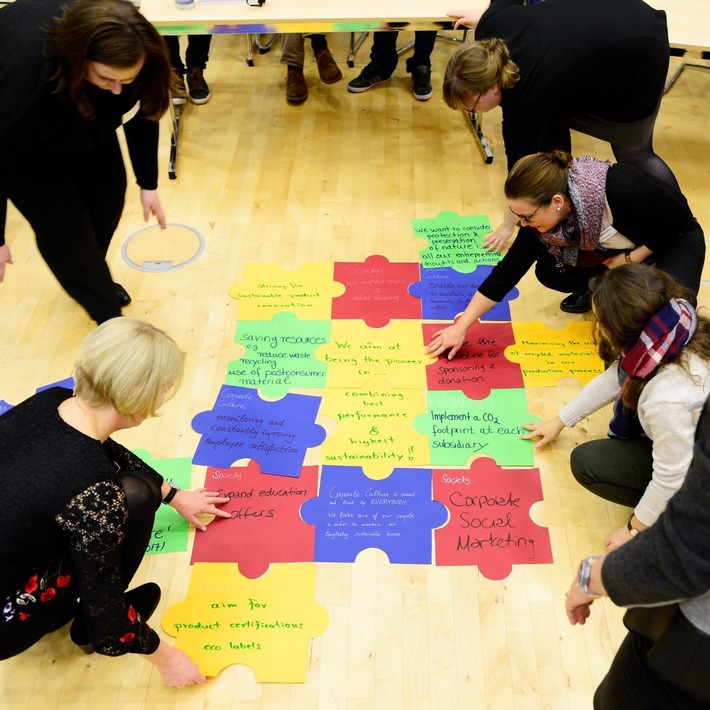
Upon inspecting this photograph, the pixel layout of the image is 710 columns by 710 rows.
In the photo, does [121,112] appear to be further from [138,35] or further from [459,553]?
[459,553]

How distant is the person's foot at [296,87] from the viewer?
3.46 meters

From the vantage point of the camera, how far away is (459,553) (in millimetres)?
1833

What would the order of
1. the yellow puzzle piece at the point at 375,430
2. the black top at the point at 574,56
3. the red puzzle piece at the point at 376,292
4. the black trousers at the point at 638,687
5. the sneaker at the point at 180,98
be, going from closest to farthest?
the black trousers at the point at 638,687
the yellow puzzle piece at the point at 375,430
the black top at the point at 574,56
the red puzzle piece at the point at 376,292
the sneaker at the point at 180,98

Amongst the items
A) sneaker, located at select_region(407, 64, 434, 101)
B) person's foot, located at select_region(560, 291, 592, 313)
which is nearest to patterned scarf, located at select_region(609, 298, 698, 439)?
person's foot, located at select_region(560, 291, 592, 313)

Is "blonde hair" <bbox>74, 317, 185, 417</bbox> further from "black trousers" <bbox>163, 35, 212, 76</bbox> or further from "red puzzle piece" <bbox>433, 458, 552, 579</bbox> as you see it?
"black trousers" <bbox>163, 35, 212, 76</bbox>

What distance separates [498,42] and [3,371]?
1762mm

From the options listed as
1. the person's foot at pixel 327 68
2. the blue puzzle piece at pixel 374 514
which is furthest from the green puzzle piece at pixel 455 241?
the person's foot at pixel 327 68

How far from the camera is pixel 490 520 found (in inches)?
74.4

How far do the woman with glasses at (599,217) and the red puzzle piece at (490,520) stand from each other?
598 mm

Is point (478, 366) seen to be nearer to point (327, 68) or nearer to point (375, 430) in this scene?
point (375, 430)

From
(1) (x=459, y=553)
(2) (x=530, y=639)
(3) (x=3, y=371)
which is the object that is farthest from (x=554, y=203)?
(3) (x=3, y=371)

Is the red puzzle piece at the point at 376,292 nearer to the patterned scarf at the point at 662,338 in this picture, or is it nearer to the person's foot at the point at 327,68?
the patterned scarf at the point at 662,338

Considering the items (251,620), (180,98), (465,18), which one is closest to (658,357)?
(251,620)

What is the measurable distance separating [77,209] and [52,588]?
3.41 ft
